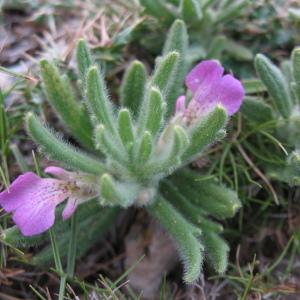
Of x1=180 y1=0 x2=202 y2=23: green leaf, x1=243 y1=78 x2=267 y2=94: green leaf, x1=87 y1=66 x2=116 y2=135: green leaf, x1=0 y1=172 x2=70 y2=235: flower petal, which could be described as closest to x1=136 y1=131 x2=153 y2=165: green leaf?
x1=87 y1=66 x2=116 y2=135: green leaf

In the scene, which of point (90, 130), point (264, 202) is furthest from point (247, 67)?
point (90, 130)

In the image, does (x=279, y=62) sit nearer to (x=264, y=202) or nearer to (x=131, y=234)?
(x=264, y=202)

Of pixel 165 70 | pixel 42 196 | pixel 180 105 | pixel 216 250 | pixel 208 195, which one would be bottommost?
pixel 216 250

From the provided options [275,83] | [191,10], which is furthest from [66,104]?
[275,83]

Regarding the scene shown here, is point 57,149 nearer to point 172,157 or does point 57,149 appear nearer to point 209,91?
point 172,157

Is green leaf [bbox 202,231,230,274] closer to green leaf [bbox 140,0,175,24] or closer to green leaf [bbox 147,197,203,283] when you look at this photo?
green leaf [bbox 147,197,203,283]

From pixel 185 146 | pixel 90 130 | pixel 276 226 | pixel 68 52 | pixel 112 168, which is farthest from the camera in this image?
pixel 68 52

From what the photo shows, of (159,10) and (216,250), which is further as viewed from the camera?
(159,10)
